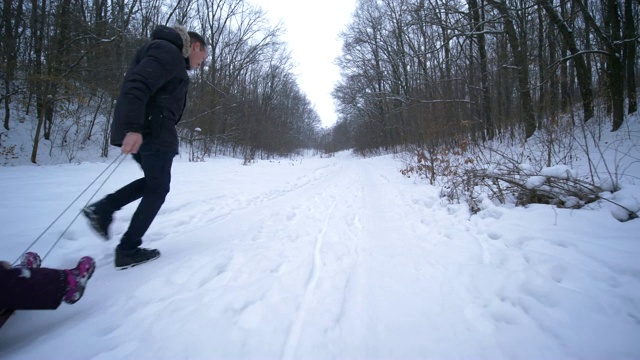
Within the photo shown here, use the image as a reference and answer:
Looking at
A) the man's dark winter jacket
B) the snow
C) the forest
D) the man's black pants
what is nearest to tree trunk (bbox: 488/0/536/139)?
the forest

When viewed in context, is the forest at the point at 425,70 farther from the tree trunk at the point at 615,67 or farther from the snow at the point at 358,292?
the snow at the point at 358,292

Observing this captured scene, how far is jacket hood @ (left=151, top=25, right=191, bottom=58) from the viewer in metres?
1.93


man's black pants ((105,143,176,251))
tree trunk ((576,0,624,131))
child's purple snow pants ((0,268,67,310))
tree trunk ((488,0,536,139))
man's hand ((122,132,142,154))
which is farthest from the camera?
tree trunk ((488,0,536,139))

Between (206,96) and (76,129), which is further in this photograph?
(206,96)

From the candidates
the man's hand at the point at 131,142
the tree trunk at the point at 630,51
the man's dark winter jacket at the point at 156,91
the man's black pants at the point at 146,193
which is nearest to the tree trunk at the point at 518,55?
the tree trunk at the point at 630,51

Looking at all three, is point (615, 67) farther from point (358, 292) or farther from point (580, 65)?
point (358, 292)

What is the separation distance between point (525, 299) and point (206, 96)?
16.1 meters

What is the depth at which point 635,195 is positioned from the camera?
2084mm

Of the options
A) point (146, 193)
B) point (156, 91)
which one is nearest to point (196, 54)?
point (156, 91)

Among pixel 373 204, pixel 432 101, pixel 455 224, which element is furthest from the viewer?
pixel 432 101

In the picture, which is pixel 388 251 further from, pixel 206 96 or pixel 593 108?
pixel 206 96

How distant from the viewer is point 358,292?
1551 millimetres

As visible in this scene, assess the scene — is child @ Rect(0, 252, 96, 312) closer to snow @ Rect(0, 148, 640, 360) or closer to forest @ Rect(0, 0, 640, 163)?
snow @ Rect(0, 148, 640, 360)

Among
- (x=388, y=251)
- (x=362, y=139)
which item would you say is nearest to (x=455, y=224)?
(x=388, y=251)
